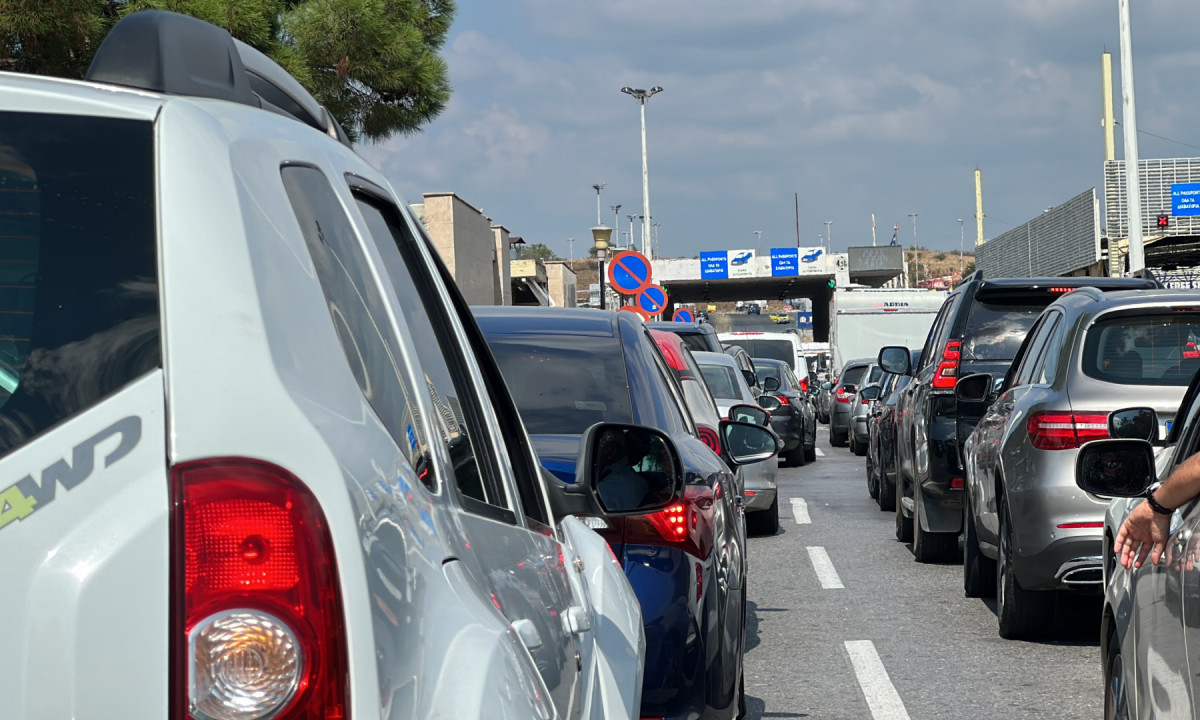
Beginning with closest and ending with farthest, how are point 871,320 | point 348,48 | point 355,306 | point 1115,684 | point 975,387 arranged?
point 355,306, point 1115,684, point 975,387, point 348,48, point 871,320

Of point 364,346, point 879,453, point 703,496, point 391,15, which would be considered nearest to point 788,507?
point 879,453

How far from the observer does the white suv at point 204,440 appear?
56.5 inches

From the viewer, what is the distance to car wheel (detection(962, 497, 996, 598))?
29.7 ft

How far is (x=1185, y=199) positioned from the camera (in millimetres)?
47156

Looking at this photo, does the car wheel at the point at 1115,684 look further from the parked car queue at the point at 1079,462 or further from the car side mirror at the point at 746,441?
the car side mirror at the point at 746,441

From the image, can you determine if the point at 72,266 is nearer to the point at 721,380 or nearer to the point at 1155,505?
the point at 1155,505

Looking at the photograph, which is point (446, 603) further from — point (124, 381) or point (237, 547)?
point (124, 381)

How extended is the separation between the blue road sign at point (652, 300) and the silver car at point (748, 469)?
8747 mm

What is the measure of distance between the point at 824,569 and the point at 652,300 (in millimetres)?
13525

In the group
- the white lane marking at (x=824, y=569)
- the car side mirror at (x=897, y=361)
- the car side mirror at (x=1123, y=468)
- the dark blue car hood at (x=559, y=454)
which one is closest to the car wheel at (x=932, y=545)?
the white lane marking at (x=824, y=569)

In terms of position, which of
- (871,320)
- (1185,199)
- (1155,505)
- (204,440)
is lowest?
(1155,505)

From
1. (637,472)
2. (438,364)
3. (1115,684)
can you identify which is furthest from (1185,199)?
(438,364)

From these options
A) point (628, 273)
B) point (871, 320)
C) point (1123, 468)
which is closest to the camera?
point (1123, 468)

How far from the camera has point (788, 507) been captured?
15.9 m
